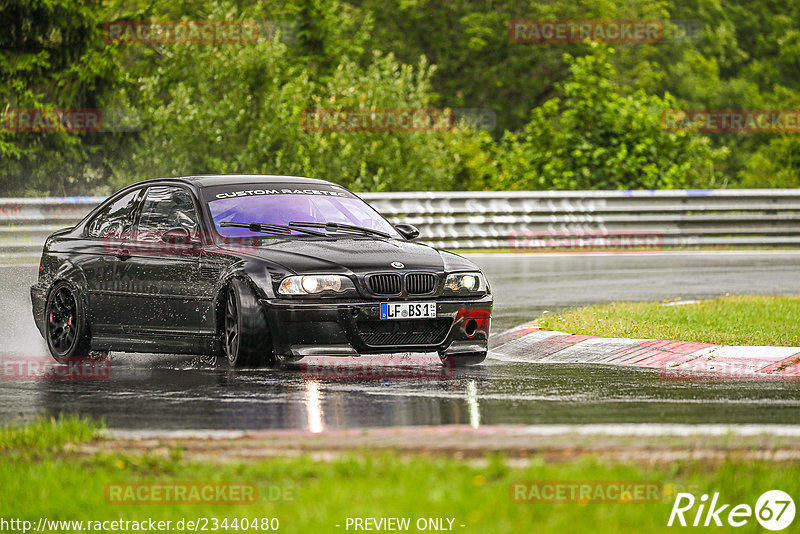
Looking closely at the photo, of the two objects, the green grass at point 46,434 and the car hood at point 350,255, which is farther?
the car hood at point 350,255

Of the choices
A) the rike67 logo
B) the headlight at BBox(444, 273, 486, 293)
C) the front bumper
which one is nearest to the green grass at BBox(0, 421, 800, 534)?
the rike67 logo

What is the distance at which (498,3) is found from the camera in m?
59.2

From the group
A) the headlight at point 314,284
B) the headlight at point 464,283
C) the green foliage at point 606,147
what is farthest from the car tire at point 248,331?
the green foliage at point 606,147

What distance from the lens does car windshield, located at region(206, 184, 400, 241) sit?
1128cm

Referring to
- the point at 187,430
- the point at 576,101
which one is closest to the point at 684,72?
the point at 576,101

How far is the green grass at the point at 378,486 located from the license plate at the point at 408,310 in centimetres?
374

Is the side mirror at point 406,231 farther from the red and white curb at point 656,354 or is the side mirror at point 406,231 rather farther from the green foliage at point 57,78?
the green foliage at point 57,78

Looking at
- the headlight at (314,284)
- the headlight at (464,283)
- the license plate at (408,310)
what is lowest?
the license plate at (408,310)

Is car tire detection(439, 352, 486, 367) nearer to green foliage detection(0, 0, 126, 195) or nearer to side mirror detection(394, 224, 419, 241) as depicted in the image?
side mirror detection(394, 224, 419, 241)

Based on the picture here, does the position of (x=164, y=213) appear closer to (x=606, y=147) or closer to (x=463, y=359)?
(x=463, y=359)

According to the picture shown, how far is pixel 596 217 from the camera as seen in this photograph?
25250mm

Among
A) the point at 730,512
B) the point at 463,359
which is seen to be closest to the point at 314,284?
the point at 463,359

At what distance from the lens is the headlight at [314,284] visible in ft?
33.6

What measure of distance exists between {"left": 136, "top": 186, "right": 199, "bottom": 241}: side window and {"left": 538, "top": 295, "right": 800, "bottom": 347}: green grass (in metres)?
3.49
